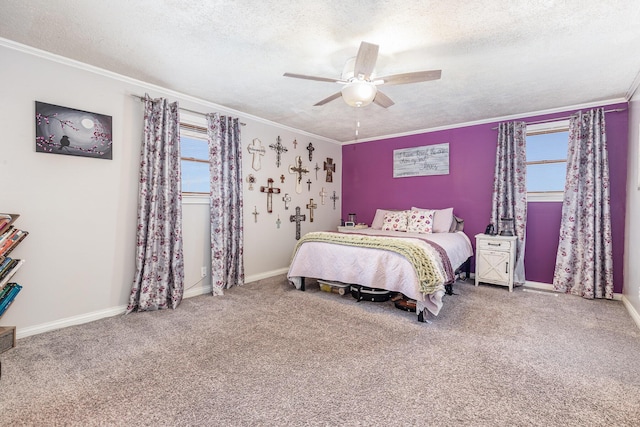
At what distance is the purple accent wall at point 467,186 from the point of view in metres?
3.47

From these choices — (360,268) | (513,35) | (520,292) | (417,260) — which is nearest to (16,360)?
(360,268)

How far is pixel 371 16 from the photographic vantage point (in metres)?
1.93

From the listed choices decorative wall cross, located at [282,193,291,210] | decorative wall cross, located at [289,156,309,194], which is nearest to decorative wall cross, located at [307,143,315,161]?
decorative wall cross, located at [289,156,309,194]

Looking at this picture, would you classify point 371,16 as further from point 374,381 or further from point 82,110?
point 82,110

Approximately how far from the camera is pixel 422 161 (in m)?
4.93

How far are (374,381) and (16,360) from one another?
7.99 feet

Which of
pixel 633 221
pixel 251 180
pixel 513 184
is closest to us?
pixel 633 221

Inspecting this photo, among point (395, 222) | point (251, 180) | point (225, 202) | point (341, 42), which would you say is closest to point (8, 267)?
point (225, 202)

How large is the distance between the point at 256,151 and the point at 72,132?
2.08m

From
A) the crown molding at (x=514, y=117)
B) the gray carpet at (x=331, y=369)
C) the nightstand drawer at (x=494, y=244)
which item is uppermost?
the crown molding at (x=514, y=117)

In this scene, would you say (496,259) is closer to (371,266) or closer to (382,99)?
(371,266)

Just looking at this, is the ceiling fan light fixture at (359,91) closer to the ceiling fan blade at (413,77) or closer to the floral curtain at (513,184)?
the ceiling fan blade at (413,77)

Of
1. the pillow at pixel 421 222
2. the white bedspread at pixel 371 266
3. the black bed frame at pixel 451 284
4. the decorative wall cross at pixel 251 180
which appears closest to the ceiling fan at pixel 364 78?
the white bedspread at pixel 371 266

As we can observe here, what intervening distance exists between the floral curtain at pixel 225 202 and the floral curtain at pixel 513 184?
346 cm
